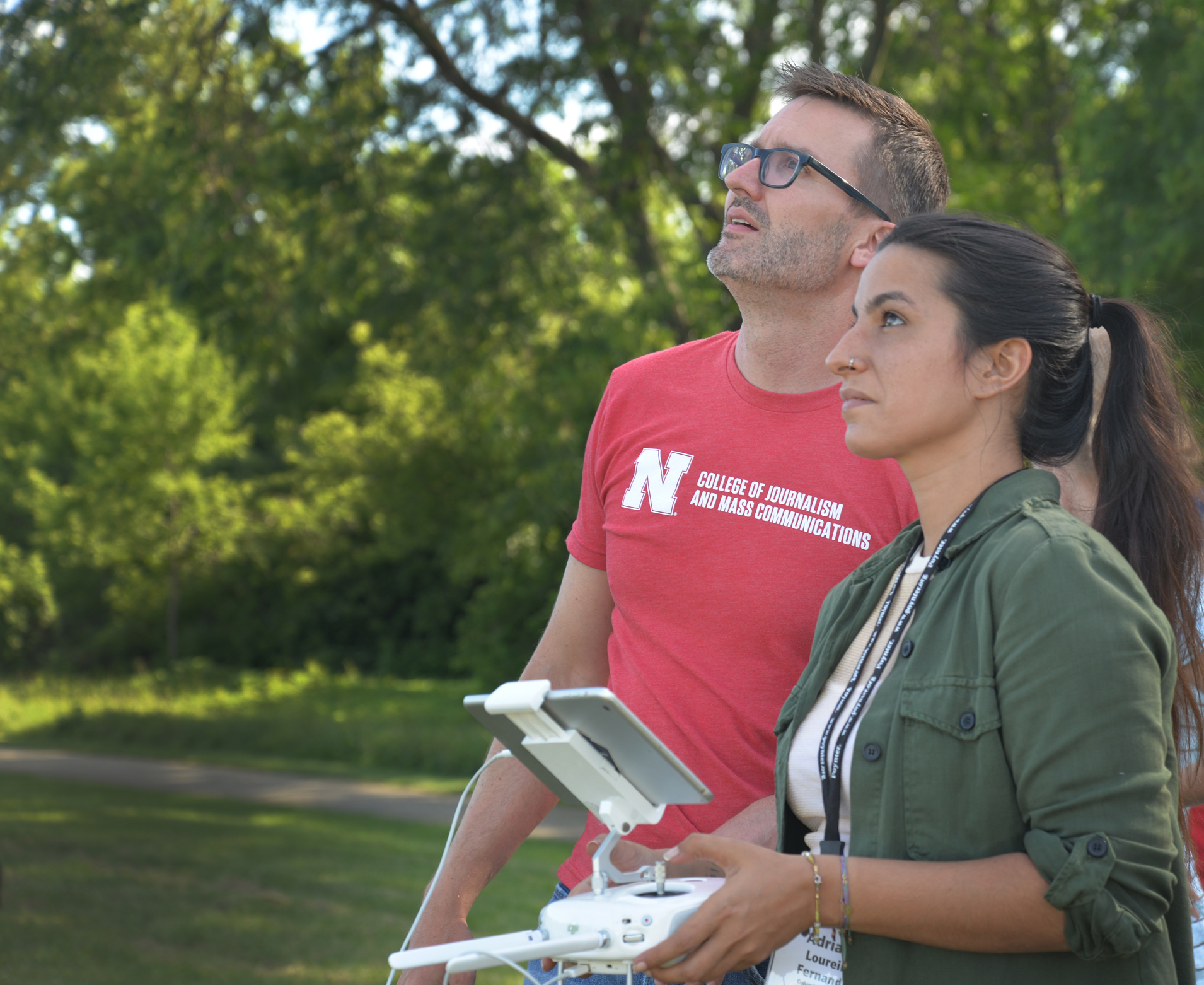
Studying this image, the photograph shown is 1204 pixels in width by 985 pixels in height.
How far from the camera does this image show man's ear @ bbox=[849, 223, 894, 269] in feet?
7.73

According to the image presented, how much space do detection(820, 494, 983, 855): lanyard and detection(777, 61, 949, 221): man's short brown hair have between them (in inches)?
36.5

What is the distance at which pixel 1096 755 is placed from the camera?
1.37m

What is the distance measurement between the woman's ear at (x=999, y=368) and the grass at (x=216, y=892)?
646 cm

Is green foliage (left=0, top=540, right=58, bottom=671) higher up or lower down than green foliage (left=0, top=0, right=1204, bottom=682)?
lower down

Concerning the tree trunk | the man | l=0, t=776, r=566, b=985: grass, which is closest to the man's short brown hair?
the man

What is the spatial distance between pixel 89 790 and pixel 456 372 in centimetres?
662

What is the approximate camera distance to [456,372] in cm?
1269

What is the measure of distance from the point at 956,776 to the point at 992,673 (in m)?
0.14

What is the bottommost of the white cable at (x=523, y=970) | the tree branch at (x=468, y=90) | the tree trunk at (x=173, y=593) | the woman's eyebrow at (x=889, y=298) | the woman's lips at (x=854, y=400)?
the tree trunk at (x=173, y=593)

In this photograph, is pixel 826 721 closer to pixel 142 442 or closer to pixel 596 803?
pixel 596 803

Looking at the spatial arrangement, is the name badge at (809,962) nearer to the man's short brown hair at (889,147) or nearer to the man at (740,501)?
the man at (740,501)

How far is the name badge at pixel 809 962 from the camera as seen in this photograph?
173 cm

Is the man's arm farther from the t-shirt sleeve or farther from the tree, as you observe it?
the tree

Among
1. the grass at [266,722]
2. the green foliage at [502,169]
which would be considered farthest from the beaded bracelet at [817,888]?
the grass at [266,722]
